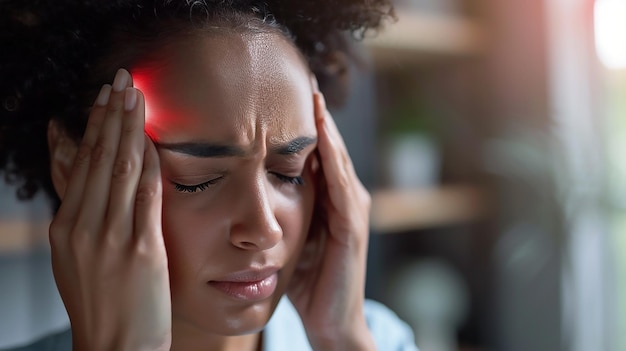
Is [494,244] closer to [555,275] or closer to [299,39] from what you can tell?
[555,275]

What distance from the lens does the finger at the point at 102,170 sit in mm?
400

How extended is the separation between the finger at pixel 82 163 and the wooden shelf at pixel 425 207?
0.59 metres

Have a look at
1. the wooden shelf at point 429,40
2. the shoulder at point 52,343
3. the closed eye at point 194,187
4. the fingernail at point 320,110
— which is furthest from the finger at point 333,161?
the wooden shelf at point 429,40

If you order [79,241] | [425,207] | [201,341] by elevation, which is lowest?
[425,207]

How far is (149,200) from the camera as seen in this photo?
40 cm

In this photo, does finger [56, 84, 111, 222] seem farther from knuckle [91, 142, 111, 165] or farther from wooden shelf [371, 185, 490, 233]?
wooden shelf [371, 185, 490, 233]

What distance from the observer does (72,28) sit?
0.43m

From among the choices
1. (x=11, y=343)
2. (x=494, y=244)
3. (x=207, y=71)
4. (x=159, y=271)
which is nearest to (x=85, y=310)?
(x=159, y=271)

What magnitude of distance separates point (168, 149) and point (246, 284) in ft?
0.34

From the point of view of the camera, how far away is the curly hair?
424 millimetres

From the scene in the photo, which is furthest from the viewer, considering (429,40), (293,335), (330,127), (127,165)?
(429,40)

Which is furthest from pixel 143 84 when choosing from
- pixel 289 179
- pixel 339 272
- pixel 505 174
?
pixel 505 174

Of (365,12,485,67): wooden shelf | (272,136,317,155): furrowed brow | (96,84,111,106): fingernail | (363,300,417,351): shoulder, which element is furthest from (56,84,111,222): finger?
(365,12,485,67): wooden shelf

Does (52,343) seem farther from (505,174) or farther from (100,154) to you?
(505,174)
